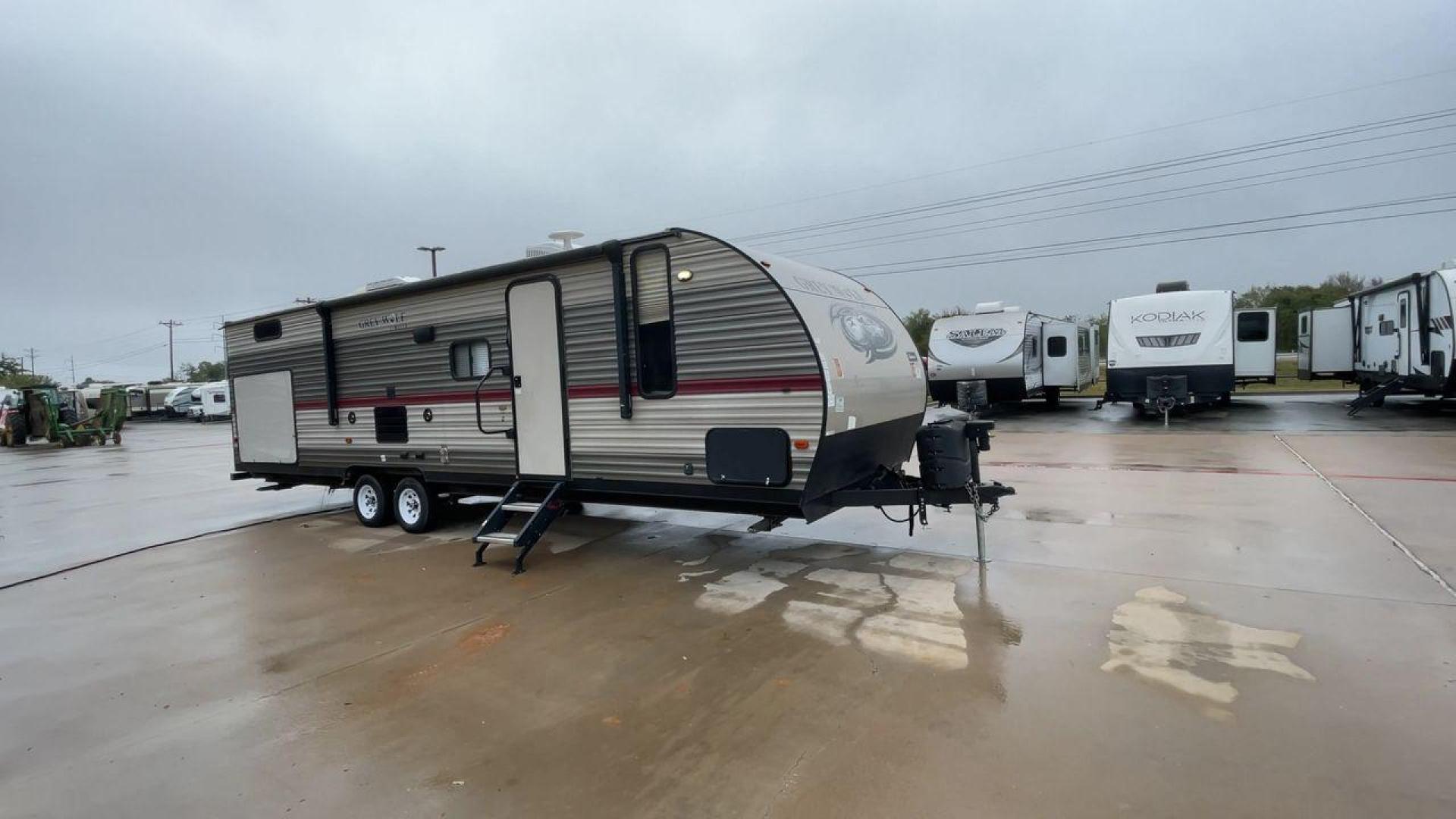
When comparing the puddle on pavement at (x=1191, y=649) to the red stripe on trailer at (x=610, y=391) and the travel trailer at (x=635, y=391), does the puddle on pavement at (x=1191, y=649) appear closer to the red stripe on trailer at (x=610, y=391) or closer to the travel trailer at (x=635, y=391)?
the travel trailer at (x=635, y=391)

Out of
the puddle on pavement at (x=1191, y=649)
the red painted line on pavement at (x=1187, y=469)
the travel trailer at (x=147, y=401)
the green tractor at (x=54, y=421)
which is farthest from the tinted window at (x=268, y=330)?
the travel trailer at (x=147, y=401)

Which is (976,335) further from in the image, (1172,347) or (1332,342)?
(1332,342)

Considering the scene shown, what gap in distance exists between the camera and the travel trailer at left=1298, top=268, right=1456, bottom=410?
14.3m

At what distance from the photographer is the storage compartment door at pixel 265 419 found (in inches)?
371

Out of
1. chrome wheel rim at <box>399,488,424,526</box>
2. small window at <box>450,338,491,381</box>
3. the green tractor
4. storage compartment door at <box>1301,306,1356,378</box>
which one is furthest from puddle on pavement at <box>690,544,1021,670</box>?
the green tractor

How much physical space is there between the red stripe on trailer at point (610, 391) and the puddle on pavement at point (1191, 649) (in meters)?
2.52

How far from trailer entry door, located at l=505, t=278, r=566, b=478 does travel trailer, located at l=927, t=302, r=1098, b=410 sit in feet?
46.9

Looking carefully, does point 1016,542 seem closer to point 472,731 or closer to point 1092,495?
point 1092,495

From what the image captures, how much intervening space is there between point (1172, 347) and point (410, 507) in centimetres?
1680

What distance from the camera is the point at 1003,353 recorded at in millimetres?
18938

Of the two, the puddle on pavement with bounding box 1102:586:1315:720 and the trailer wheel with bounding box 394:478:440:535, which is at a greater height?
the trailer wheel with bounding box 394:478:440:535

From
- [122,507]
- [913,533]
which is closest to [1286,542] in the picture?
[913,533]

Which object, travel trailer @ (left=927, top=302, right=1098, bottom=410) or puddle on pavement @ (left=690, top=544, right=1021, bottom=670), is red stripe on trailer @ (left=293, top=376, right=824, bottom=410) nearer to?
puddle on pavement @ (left=690, top=544, right=1021, bottom=670)

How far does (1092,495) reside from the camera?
891 centimetres
